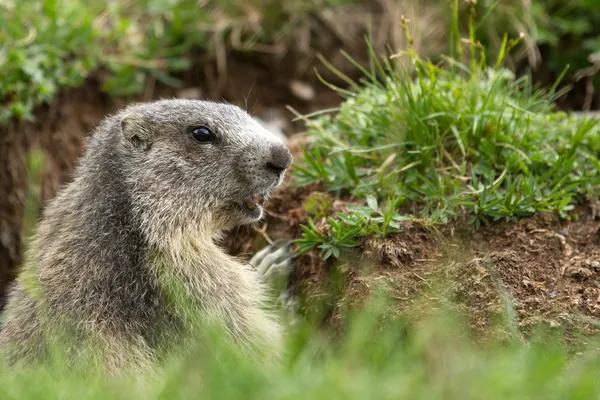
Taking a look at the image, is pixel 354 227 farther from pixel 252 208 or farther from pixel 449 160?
pixel 449 160

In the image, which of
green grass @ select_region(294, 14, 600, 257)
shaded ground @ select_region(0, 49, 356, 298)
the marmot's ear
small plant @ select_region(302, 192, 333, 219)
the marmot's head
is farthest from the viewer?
shaded ground @ select_region(0, 49, 356, 298)

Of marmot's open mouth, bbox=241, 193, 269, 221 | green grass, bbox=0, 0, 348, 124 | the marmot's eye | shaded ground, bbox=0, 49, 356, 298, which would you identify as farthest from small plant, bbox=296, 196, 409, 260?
green grass, bbox=0, 0, 348, 124

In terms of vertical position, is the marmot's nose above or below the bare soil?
above

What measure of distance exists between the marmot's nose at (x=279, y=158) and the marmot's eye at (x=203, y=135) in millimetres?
449

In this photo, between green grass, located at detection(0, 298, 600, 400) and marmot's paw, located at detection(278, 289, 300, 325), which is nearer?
green grass, located at detection(0, 298, 600, 400)

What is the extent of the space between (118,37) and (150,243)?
3770 millimetres

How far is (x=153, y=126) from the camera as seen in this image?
16.3 ft

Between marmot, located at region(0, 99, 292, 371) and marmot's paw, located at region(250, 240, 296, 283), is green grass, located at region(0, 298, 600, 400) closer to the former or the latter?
marmot, located at region(0, 99, 292, 371)

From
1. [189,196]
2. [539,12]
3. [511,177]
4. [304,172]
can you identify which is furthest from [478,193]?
[539,12]

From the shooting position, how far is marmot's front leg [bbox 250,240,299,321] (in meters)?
5.41

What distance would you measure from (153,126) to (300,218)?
1396 mm

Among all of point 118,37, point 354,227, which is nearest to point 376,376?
point 354,227

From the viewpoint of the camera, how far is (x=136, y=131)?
4.90 meters

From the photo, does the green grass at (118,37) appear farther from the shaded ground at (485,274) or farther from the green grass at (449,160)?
the shaded ground at (485,274)
